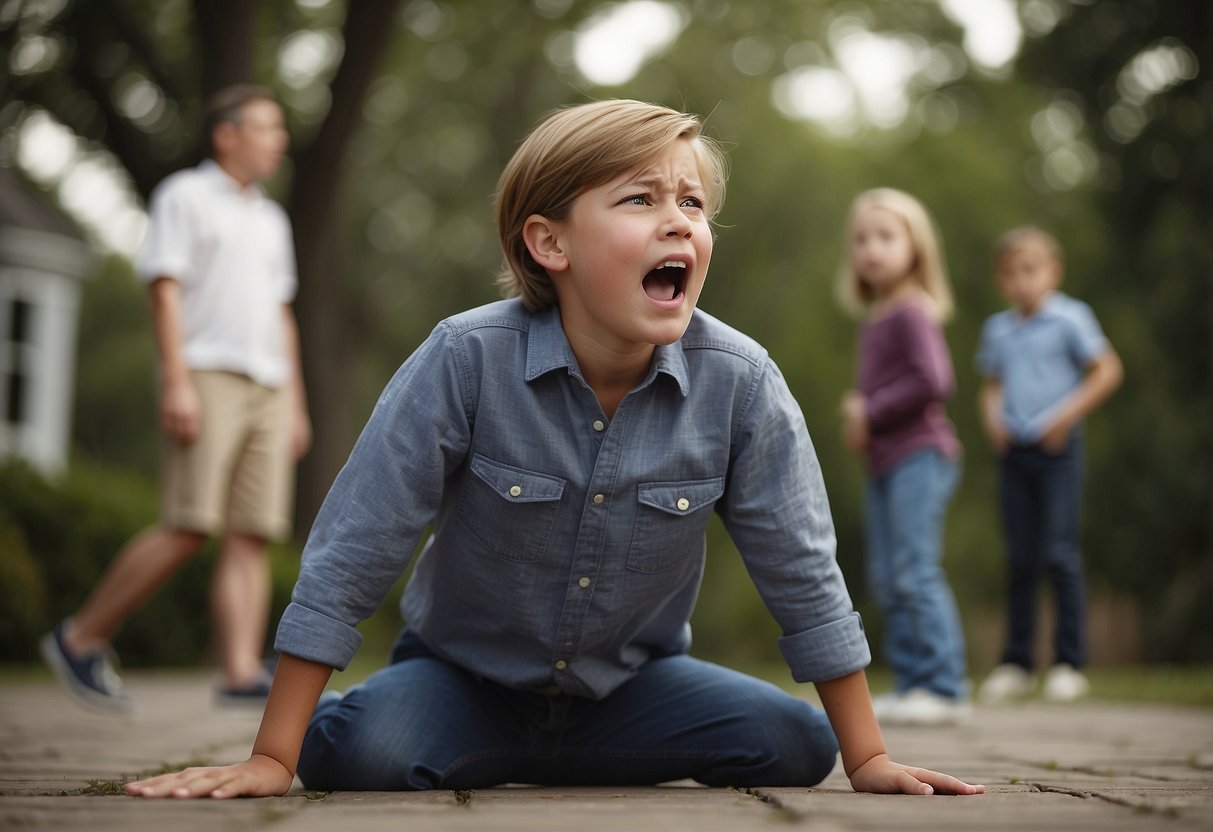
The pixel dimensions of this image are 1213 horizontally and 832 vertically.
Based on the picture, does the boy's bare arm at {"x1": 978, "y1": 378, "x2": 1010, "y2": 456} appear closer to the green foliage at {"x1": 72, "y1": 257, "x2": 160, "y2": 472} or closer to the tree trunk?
the tree trunk

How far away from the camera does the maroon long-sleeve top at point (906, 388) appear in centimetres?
527

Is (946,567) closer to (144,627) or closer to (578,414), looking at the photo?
(144,627)

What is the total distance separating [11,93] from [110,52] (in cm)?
104

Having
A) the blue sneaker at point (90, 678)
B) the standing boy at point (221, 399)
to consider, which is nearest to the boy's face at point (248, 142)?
the standing boy at point (221, 399)

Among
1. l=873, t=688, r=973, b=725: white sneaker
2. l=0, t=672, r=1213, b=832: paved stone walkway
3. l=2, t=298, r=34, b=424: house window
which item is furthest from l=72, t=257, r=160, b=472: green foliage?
l=0, t=672, r=1213, b=832: paved stone walkway

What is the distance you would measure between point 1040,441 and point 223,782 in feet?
16.7

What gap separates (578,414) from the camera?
2734 mm

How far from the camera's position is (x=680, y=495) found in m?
2.71

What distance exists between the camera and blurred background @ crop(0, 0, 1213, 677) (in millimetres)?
10734

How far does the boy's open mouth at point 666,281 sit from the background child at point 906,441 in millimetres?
2730

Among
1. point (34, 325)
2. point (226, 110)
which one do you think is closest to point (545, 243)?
point (226, 110)

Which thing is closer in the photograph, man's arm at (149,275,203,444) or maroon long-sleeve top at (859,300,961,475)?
man's arm at (149,275,203,444)

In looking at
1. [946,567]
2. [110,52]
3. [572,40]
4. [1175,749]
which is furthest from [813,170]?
[1175,749]

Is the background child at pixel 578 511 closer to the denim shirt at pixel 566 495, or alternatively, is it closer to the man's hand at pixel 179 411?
the denim shirt at pixel 566 495
